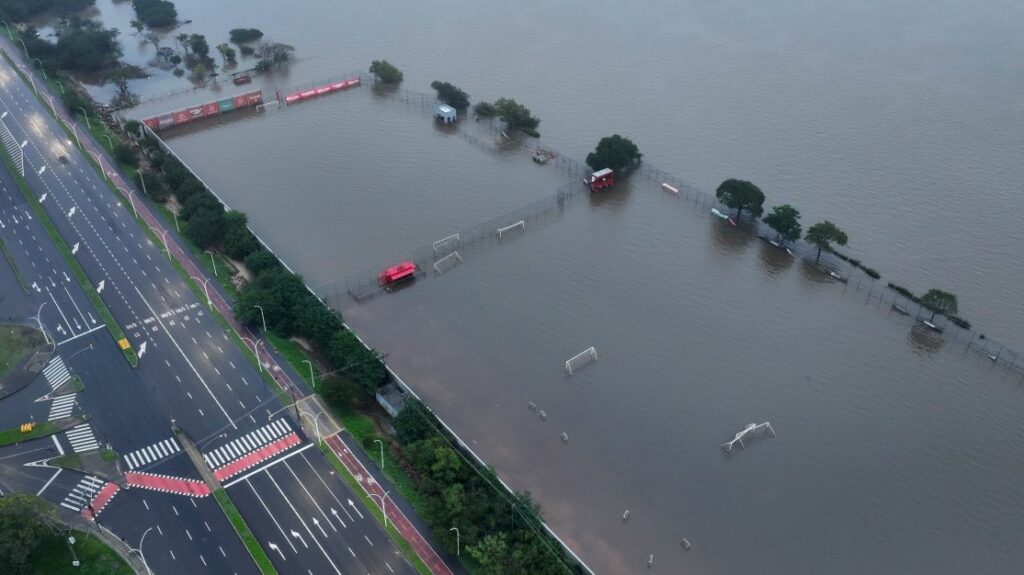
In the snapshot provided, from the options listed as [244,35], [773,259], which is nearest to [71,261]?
[244,35]

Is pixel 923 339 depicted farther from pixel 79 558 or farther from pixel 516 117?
pixel 79 558

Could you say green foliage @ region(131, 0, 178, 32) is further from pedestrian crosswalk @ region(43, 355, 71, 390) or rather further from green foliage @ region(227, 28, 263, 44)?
pedestrian crosswalk @ region(43, 355, 71, 390)

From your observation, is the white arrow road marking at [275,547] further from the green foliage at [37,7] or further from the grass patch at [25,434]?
the green foliage at [37,7]

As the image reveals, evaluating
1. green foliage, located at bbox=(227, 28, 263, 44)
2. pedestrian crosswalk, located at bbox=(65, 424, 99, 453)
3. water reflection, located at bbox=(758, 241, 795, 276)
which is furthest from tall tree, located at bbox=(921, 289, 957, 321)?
Result: green foliage, located at bbox=(227, 28, 263, 44)

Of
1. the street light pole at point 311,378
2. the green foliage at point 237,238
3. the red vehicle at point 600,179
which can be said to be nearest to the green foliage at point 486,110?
the red vehicle at point 600,179

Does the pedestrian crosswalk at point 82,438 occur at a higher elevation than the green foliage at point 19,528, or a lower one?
lower

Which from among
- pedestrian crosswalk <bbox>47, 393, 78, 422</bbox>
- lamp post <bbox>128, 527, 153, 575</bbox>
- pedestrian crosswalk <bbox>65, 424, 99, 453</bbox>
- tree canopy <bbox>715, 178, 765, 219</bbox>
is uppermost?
tree canopy <bbox>715, 178, 765, 219</bbox>
